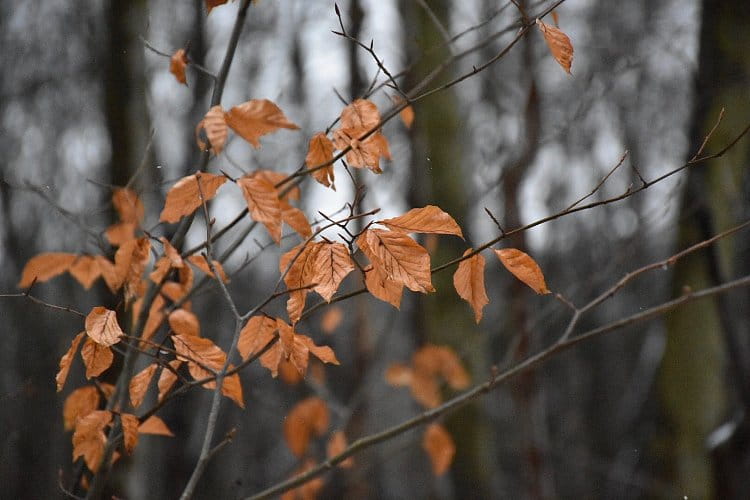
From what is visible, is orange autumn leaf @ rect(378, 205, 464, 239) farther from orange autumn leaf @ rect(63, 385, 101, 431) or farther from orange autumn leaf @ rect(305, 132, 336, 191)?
orange autumn leaf @ rect(63, 385, 101, 431)

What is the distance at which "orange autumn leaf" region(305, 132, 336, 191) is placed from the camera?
119 centimetres

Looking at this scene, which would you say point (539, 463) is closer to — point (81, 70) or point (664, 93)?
point (81, 70)

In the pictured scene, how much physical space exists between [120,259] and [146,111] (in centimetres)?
148

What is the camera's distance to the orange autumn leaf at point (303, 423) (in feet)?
9.92

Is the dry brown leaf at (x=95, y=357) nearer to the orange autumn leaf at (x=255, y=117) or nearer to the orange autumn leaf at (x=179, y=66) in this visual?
the orange autumn leaf at (x=255, y=117)

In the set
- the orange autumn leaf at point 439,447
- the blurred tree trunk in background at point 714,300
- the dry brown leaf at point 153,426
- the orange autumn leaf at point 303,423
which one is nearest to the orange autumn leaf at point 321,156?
the dry brown leaf at point 153,426

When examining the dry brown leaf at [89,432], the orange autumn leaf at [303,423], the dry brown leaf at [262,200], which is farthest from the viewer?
the orange autumn leaf at [303,423]

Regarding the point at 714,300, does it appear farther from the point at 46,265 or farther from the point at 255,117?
the point at 46,265

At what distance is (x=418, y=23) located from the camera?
11.6 feet

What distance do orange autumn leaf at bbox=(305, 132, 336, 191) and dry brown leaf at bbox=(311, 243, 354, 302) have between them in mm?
181

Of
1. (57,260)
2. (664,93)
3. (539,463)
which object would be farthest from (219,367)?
(664,93)

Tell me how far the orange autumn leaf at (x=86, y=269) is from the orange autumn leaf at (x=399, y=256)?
0.80 meters

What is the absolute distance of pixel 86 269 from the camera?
1.54 metres

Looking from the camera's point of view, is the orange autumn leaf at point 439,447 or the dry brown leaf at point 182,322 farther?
the orange autumn leaf at point 439,447
